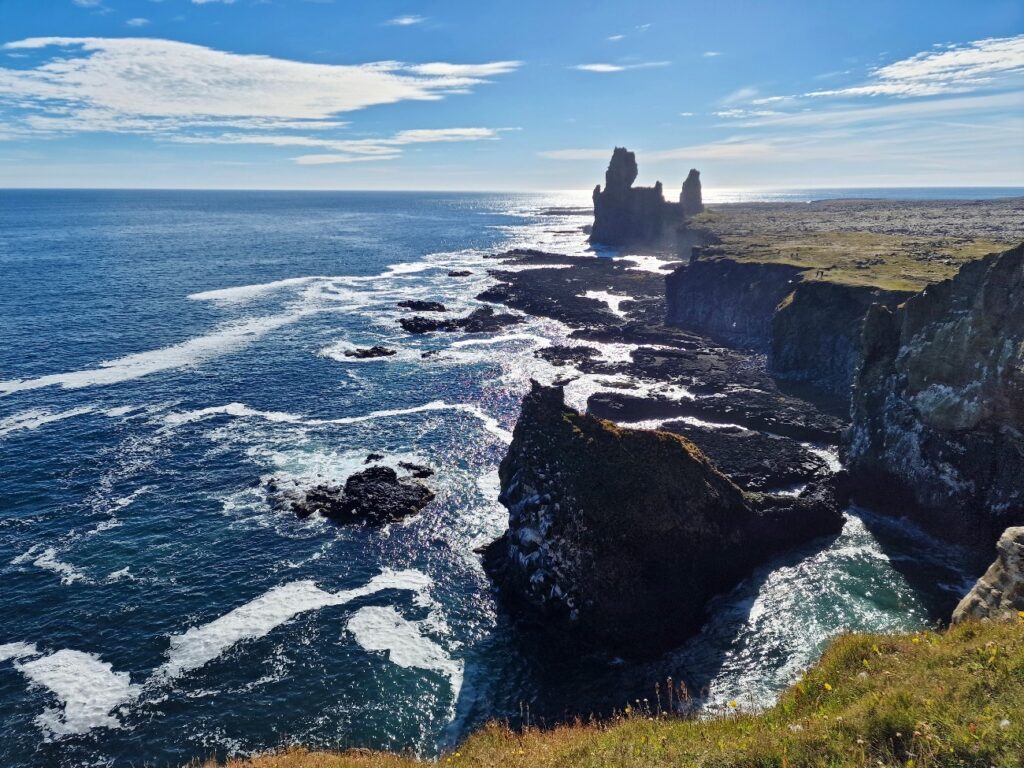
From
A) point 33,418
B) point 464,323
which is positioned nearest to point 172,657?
point 33,418

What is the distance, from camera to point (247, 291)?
12756 centimetres

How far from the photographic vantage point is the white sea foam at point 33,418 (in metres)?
56.7

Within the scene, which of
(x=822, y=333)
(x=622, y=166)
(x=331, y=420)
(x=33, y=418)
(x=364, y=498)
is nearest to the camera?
(x=364, y=498)

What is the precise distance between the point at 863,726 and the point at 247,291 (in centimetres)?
13466

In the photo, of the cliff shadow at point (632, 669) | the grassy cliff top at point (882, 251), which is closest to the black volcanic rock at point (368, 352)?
the cliff shadow at point (632, 669)

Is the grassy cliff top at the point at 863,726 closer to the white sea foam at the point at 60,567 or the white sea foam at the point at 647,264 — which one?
the white sea foam at the point at 60,567

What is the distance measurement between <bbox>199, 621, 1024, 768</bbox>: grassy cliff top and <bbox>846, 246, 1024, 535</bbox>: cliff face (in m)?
25.6

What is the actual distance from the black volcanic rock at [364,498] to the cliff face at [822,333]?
48319mm

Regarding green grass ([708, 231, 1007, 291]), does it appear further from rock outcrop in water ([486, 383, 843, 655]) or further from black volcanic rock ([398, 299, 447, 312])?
black volcanic rock ([398, 299, 447, 312])

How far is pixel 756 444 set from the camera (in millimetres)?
52875

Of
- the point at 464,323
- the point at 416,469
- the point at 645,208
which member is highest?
the point at 645,208

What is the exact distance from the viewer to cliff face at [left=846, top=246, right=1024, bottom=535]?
37.2m

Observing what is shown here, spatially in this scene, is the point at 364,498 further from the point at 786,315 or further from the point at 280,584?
the point at 786,315

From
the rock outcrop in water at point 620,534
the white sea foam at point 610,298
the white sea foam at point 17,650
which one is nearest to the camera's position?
the white sea foam at point 17,650
